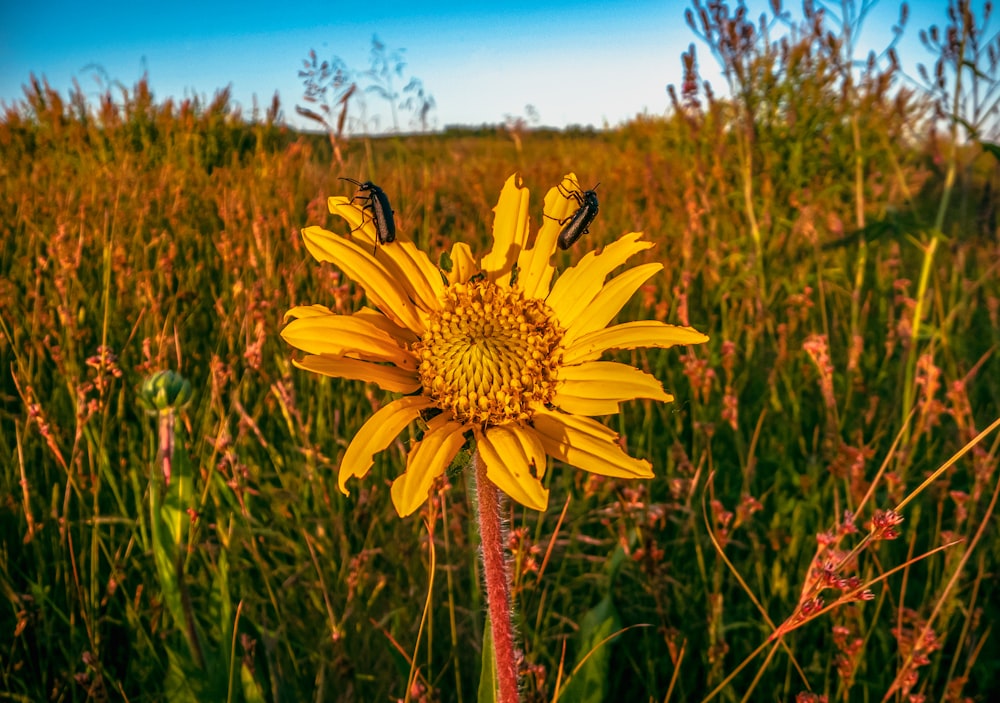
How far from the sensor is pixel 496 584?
2.95 ft

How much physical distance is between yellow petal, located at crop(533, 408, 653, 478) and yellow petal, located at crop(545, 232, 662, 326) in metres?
0.18

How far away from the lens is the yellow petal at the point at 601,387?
3.10 ft

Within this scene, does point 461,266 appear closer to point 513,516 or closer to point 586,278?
point 586,278

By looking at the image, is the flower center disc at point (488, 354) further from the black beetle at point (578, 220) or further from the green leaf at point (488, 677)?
the green leaf at point (488, 677)

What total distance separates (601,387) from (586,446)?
0.10m

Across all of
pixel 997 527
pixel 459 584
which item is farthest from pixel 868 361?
pixel 459 584

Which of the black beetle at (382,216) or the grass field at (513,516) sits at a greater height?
the black beetle at (382,216)

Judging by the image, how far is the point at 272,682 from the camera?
4.30 ft

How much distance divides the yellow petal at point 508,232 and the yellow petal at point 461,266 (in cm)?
2

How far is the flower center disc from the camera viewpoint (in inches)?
38.6

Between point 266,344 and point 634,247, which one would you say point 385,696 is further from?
point 266,344

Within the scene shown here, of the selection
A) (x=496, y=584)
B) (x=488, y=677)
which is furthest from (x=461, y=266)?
(x=488, y=677)

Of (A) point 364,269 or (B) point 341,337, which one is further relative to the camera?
(A) point 364,269

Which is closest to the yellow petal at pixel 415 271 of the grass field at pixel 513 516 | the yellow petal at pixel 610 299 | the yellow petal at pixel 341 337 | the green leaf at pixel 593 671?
the yellow petal at pixel 341 337
